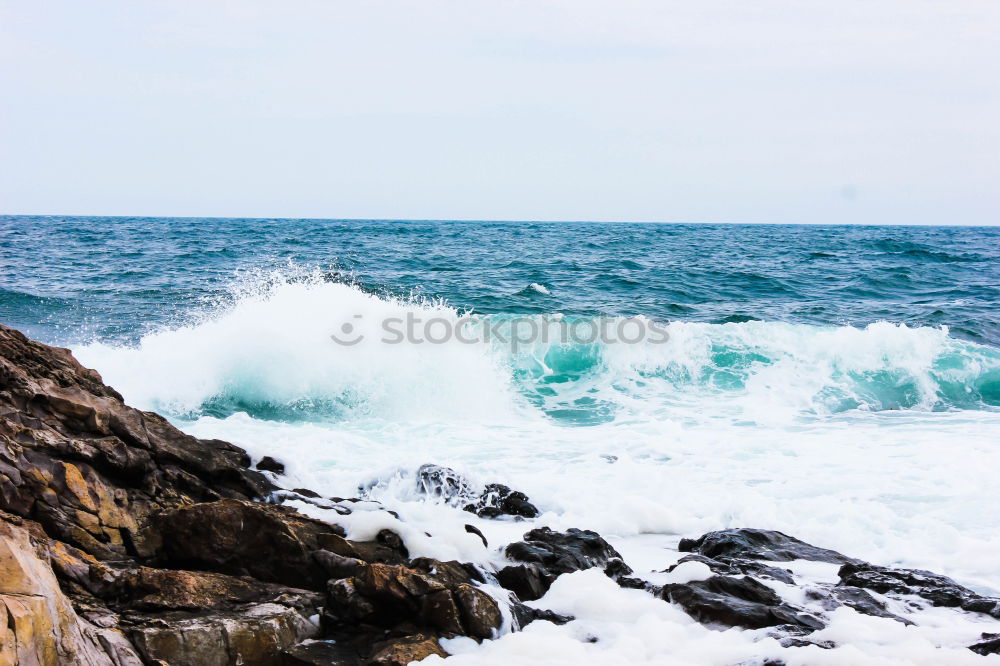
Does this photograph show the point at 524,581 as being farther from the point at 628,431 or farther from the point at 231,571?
the point at 628,431

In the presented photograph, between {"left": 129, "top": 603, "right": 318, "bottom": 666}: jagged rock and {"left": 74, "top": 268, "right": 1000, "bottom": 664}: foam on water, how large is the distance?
2.51ft

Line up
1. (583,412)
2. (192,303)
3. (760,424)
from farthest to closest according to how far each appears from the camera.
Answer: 1. (192,303)
2. (583,412)
3. (760,424)

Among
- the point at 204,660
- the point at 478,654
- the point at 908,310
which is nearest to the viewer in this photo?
the point at 204,660

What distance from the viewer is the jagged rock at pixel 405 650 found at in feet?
9.81

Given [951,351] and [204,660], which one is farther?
[951,351]

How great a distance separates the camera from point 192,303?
43.8 ft

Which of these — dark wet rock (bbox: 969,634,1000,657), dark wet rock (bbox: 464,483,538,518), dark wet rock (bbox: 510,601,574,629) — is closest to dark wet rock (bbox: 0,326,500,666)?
dark wet rock (bbox: 510,601,574,629)

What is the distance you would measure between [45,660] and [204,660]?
666 mm

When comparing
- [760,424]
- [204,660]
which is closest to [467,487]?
[204,660]

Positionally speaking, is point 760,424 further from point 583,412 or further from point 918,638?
point 918,638

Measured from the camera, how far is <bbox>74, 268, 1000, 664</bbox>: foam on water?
402cm

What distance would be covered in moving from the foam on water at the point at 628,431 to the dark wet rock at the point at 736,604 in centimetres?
13

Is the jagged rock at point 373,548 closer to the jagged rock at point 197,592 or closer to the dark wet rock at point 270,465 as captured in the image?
the jagged rock at point 197,592

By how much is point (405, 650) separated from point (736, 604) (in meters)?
1.77
